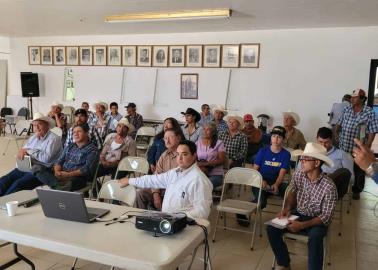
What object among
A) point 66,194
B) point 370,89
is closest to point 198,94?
point 370,89

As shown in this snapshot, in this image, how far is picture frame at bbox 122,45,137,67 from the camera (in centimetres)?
973

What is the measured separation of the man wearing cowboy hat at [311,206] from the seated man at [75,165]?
2.13 meters

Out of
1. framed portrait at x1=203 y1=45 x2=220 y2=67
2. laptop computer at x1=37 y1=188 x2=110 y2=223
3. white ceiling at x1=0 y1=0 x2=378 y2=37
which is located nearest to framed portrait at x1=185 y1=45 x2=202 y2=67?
framed portrait at x1=203 y1=45 x2=220 y2=67

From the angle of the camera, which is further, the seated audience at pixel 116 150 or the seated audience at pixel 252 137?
the seated audience at pixel 252 137

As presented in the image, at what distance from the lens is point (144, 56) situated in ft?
31.6

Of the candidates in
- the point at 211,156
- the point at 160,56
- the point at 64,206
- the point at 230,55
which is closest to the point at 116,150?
the point at 211,156

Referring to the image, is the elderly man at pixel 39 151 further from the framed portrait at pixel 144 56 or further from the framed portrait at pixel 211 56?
the framed portrait at pixel 144 56

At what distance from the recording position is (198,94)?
9125 millimetres

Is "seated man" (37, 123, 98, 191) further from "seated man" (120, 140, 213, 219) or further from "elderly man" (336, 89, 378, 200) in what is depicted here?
"elderly man" (336, 89, 378, 200)

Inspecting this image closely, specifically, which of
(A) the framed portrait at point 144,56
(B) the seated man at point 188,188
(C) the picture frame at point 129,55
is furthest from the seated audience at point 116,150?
(C) the picture frame at point 129,55

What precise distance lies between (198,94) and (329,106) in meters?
3.08

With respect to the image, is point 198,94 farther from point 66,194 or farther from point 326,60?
point 66,194

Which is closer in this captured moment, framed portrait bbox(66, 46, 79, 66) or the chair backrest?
the chair backrest

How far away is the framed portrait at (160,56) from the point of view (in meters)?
9.36
